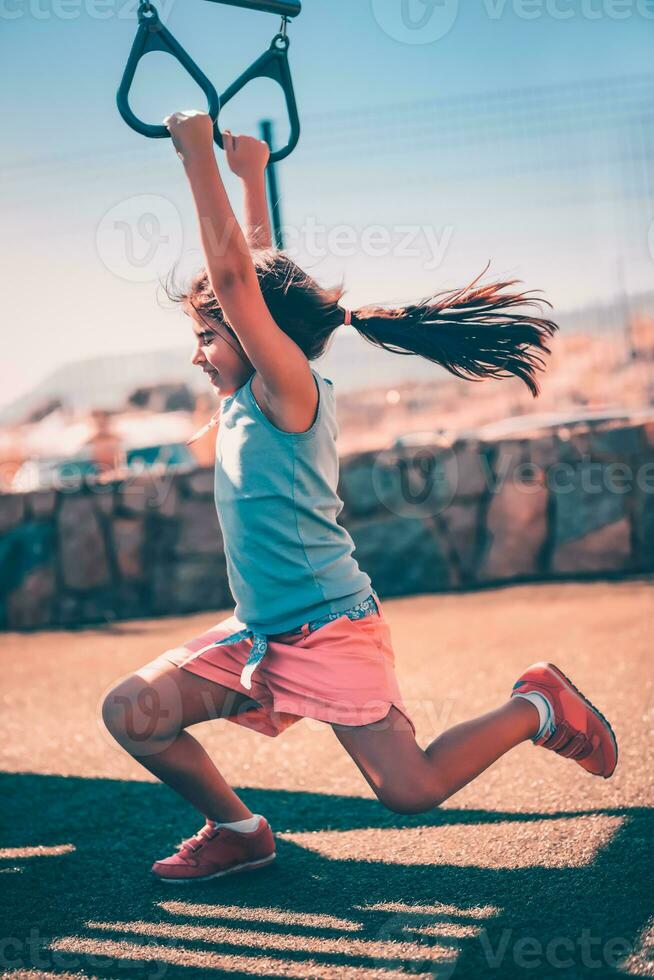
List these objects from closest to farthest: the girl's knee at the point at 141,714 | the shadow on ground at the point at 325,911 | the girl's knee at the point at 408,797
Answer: the shadow on ground at the point at 325,911 < the girl's knee at the point at 408,797 < the girl's knee at the point at 141,714

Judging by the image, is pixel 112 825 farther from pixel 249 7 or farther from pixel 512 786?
pixel 249 7

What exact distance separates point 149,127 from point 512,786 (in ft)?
6.09

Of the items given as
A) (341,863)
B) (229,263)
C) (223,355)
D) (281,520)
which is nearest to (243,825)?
(341,863)

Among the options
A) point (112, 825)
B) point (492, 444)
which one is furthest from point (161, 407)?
point (112, 825)

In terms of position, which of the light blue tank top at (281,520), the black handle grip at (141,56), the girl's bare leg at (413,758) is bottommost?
the girl's bare leg at (413,758)

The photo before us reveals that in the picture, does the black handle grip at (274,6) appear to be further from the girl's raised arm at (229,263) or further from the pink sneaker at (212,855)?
the pink sneaker at (212,855)

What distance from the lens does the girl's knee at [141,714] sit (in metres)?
2.12

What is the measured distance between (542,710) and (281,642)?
60 cm

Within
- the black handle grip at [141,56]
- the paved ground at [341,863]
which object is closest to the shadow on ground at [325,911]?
the paved ground at [341,863]

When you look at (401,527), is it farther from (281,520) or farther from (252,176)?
(281,520)

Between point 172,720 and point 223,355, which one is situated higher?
point 223,355

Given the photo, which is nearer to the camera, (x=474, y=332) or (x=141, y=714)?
(x=141, y=714)

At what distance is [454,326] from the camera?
244 centimetres

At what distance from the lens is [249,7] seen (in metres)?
2.25
